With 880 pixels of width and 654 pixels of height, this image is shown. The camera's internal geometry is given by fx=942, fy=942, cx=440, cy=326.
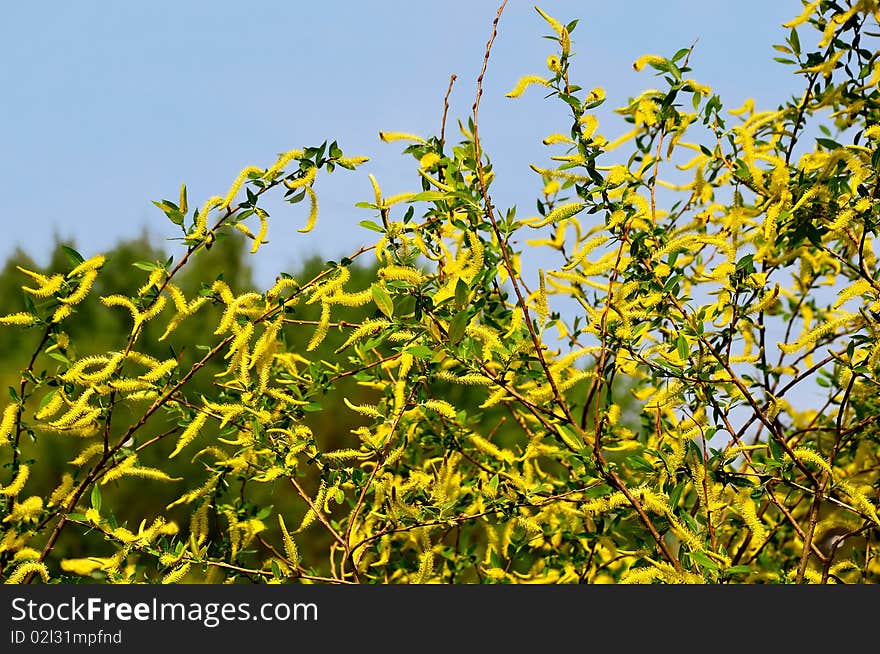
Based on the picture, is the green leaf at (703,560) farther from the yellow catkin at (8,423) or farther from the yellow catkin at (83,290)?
the yellow catkin at (8,423)

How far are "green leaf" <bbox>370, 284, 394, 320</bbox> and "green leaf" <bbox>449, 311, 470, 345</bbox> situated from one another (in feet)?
0.47

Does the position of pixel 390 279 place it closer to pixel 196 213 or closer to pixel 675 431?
pixel 196 213

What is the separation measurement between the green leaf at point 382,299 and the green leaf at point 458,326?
142 millimetres

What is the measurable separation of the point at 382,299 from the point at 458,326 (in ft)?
0.58

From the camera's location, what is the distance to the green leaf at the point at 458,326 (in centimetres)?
195

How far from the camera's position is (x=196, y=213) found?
2.24 m

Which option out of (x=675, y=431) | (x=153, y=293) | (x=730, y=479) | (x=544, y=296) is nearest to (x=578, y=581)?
(x=675, y=431)

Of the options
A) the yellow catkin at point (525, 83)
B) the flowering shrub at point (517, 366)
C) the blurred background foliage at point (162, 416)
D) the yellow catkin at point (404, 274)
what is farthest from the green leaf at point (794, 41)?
the blurred background foliage at point (162, 416)

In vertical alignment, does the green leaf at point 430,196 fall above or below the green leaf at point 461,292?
above

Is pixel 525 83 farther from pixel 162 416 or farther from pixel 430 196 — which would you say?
pixel 162 416

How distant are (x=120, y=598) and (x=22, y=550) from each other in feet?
1.20

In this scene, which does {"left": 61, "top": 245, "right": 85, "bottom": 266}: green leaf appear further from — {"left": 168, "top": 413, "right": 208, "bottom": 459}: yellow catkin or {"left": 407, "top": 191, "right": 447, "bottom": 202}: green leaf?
{"left": 407, "top": 191, "right": 447, "bottom": 202}: green leaf

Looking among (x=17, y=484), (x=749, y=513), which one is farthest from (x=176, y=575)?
(x=749, y=513)

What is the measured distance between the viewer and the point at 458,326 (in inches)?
77.3
